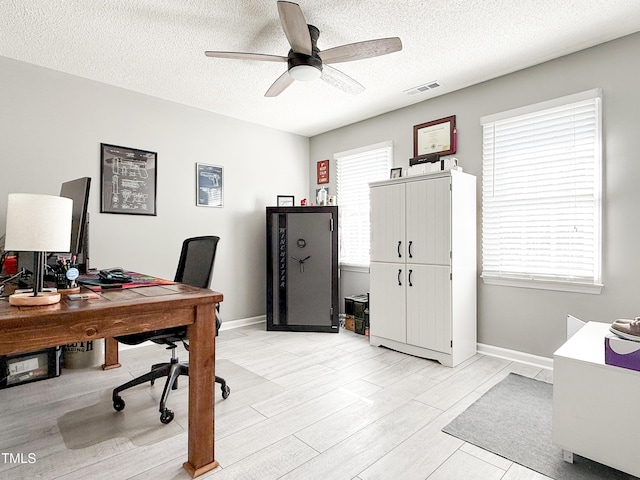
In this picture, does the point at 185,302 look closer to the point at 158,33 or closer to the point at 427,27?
the point at 158,33

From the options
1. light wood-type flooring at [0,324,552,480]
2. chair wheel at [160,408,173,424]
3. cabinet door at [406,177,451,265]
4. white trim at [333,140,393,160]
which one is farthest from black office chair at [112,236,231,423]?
white trim at [333,140,393,160]

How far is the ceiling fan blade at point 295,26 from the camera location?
1876 millimetres

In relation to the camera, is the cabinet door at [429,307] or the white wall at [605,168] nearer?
the white wall at [605,168]

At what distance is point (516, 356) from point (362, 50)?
115 inches

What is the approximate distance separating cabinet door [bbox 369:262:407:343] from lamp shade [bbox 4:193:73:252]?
110 inches

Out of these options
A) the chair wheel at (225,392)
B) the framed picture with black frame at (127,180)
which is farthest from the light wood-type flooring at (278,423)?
the framed picture with black frame at (127,180)

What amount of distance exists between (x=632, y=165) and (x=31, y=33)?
15.1 ft

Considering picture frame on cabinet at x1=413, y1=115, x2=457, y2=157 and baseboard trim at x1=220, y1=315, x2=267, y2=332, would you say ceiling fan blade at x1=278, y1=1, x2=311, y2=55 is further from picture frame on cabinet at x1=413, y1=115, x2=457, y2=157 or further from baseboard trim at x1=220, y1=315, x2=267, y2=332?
baseboard trim at x1=220, y1=315, x2=267, y2=332

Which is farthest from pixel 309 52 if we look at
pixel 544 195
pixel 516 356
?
pixel 516 356

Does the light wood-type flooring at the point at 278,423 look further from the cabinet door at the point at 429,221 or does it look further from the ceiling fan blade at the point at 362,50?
the ceiling fan blade at the point at 362,50

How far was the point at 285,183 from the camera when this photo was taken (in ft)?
16.3

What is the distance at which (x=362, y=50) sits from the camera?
2.24 m

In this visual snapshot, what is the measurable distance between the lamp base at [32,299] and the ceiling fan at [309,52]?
1797 millimetres

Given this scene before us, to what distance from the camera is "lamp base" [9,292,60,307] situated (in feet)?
4.42
